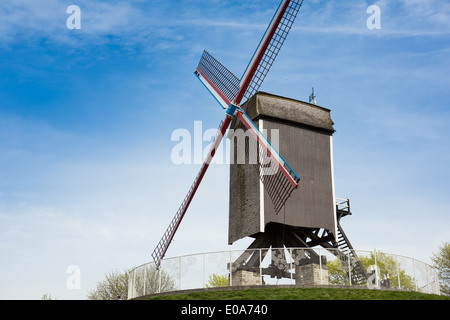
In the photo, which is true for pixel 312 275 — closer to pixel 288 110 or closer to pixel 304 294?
pixel 304 294

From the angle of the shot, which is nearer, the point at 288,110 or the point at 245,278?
the point at 245,278

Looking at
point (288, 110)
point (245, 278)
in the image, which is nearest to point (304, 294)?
point (245, 278)

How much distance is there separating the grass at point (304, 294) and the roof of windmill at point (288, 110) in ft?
28.0

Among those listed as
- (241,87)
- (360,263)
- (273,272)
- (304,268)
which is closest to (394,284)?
(360,263)

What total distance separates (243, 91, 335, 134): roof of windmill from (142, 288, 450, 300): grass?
854 cm

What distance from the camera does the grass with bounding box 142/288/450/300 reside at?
1825cm

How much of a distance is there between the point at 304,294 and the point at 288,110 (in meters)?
9.57

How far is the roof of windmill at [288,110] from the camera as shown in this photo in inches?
961

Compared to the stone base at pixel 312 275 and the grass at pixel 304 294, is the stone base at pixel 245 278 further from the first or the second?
the stone base at pixel 312 275

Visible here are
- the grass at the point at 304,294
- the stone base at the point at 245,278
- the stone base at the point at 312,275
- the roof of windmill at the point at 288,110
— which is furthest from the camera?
the roof of windmill at the point at 288,110

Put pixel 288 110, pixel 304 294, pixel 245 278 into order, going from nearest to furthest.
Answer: pixel 304 294
pixel 245 278
pixel 288 110

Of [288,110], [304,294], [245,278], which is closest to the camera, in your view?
[304,294]

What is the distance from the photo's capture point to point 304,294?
726 inches

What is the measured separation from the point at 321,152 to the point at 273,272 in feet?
24.7
